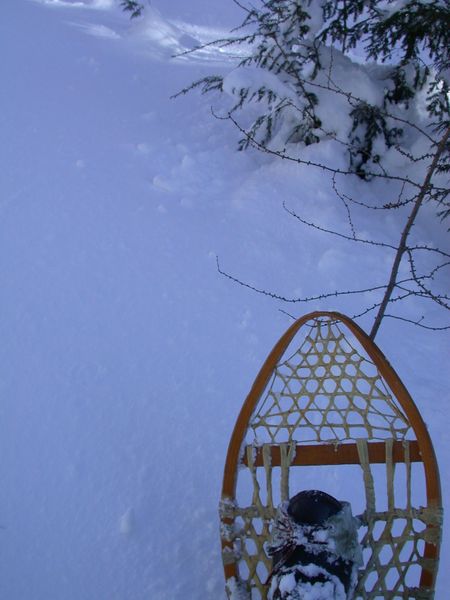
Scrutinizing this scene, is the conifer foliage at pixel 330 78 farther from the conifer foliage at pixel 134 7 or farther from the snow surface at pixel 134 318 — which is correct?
the conifer foliage at pixel 134 7

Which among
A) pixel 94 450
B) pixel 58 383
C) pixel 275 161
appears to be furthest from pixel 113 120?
pixel 94 450

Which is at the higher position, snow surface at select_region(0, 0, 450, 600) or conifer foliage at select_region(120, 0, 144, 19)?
conifer foliage at select_region(120, 0, 144, 19)

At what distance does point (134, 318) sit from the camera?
10.3ft

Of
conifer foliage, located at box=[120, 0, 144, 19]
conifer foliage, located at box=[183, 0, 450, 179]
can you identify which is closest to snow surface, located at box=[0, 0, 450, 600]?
conifer foliage, located at box=[183, 0, 450, 179]

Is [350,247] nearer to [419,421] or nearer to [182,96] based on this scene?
[419,421]

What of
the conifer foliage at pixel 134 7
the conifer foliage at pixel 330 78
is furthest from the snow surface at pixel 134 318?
the conifer foliage at pixel 134 7

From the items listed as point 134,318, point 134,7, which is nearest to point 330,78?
point 134,318

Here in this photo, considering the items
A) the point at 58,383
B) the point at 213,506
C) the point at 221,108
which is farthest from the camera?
the point at 221,108

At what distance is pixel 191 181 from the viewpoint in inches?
182

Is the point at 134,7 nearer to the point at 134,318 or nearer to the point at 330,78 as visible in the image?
the point at 330,78

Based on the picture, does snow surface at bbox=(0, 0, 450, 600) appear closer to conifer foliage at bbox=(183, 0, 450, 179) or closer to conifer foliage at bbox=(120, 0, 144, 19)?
conifer foliage at bbox=(183, 0, 450, 179)

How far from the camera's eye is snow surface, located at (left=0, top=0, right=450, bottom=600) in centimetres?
204

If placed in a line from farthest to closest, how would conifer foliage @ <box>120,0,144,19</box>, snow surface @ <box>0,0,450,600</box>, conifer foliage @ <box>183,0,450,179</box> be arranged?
conifer foliage @ <box>120,0,144,19</box>, conifer foliage @ <box>183,0,450,179</box>, snow surface @ <box>0,0,450,600</box>

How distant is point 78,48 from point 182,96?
6.38 feet
